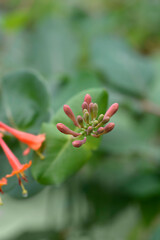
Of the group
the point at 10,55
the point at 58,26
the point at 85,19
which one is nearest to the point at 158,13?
the point at 85,19

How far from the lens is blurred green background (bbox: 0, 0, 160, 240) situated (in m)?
0.82

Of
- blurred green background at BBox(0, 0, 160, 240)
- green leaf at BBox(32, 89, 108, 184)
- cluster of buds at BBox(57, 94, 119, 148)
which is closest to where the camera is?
cluster of buds at BBox(57, 94, 119, 148)

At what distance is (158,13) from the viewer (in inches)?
55.2

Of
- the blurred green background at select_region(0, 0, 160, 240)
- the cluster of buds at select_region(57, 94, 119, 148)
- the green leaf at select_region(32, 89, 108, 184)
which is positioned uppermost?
the cluster of buds at select_region(57, 94, 119, 148)

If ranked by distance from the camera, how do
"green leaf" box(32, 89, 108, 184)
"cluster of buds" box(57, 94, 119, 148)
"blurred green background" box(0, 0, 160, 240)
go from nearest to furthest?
"cluster of buds" box(57, 94, 119, 148)
"green leaf" box(32, 89, 108, 184)
"blurred green background" box(0, 0, 160, 240)

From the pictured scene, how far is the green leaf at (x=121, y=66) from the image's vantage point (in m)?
0.91

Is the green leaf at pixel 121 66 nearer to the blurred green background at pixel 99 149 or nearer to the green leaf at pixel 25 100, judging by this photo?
the blurred green background at pixel 99 149

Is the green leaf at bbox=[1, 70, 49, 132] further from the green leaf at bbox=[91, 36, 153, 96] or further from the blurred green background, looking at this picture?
the green leaf at bbox=[91, 36, 153, 96]

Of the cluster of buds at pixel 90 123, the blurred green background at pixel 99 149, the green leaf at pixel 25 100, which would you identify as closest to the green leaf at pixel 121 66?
the blurred green background at pixel 99 149

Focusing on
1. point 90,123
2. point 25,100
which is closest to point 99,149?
point 25,100

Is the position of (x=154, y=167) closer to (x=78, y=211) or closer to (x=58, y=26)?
(x=78, y=211)

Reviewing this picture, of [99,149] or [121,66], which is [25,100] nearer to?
[99,149]

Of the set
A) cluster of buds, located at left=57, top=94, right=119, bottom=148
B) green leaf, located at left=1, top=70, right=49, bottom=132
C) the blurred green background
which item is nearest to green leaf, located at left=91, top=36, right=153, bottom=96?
the blurred green background

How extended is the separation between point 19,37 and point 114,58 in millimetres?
392
